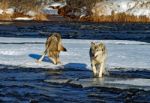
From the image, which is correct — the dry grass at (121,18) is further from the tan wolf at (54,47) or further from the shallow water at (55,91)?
the shallow water at (55,91)

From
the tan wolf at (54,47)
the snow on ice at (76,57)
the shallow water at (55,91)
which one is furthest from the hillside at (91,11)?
the shallow water at (55,91)

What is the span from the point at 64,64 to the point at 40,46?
21.0ft

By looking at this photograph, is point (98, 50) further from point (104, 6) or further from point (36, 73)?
point (104, 6)

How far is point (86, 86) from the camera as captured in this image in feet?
53.2

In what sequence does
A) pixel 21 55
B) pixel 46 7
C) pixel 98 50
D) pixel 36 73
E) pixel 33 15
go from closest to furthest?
pixel 98 50, pixel 36 73, pixel 21 55, pixel 33 15, pixel 46 7

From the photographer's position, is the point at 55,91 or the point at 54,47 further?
the point at 54,47

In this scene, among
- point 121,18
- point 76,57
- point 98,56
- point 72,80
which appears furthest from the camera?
point 121,18

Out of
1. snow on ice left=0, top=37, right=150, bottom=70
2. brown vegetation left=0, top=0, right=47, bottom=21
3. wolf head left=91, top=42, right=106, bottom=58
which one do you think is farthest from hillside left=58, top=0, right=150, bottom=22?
wolf head left=91, top=42, right=106, bottom=58

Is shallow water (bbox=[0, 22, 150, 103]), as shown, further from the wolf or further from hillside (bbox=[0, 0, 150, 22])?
hillside (bbox=[0, 0, 150, 22])

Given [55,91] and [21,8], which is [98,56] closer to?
[55,91]

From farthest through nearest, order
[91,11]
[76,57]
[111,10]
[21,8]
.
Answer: [21,8] < [91,11] < [111,10] < [76,57]

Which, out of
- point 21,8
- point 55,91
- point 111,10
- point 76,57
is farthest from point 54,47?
point 21,8

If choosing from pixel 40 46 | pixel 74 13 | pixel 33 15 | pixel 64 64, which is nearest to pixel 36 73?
pixel 64 64

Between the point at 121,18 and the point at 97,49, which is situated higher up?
the point at 97,49
